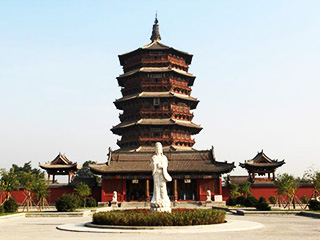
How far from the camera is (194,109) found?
54.0 metres

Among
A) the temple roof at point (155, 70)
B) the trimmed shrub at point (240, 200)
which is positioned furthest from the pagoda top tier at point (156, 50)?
the trimmed shrub at point (240, 200)

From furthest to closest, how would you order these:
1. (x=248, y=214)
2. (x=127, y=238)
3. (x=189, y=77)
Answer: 1. (x=189, y=77)
2. (x=248, y=214)
3. (x=127, y=238)

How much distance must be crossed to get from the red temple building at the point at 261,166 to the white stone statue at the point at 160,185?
27.8m

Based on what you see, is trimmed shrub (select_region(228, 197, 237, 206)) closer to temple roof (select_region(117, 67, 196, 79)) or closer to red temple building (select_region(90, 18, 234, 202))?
red temple building (select_region(90, 18, 234, 202))

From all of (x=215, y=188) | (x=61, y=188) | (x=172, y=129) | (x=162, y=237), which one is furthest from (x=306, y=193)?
(x=162, y=237)

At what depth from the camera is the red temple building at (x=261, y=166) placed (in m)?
45.8

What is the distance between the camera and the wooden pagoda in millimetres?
45812

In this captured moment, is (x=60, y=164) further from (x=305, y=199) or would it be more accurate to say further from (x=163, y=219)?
(x=163, y=219)

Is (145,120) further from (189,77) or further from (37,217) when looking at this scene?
(37,217)

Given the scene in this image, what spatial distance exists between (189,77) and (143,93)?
751 centimetres

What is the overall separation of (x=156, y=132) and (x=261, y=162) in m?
14.1

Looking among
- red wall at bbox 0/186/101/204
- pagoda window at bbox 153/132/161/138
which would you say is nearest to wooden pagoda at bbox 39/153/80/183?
red wall at bbox 0/186/101/204

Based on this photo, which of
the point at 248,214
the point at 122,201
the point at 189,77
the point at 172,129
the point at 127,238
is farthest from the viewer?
the point at 189,77

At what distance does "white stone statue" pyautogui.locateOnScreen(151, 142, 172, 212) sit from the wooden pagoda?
2728 centimetres
